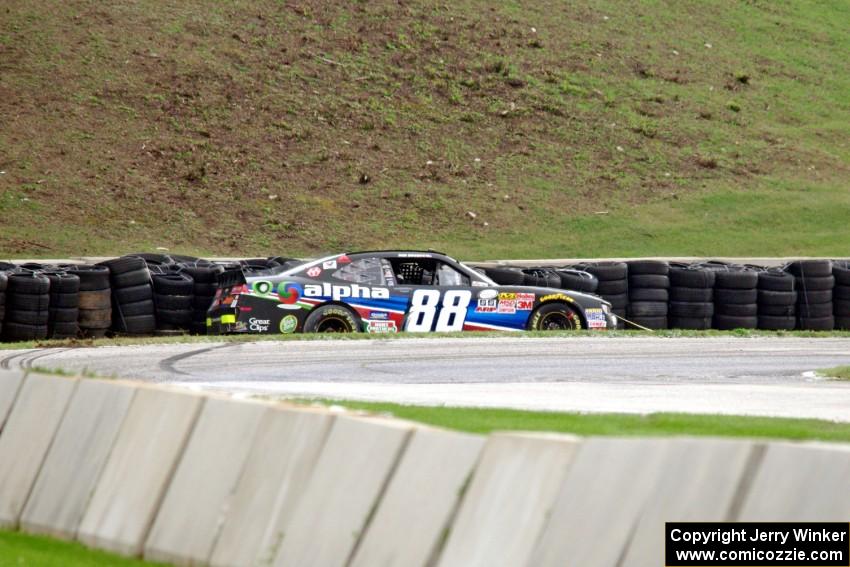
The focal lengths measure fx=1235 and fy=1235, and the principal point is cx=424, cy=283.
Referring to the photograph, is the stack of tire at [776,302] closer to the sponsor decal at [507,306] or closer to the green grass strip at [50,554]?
the sponsor decal at [507,306]

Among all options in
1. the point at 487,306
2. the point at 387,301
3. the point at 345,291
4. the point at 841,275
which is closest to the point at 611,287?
the point at 487,306

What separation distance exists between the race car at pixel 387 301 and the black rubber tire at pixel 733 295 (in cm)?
247

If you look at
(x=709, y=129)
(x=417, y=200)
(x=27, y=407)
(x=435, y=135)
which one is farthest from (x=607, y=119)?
(x=27, y=407)

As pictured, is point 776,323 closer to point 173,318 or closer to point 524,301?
point 524,301

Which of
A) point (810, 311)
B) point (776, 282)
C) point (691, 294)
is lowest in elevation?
point (691, 294)

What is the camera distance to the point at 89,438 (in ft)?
20.5

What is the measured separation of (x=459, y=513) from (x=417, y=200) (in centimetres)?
3050

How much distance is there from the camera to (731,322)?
18281mm

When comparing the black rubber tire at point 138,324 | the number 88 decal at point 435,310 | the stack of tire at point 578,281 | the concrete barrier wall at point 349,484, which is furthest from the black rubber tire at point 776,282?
the concrete barrier wall at point 349,484

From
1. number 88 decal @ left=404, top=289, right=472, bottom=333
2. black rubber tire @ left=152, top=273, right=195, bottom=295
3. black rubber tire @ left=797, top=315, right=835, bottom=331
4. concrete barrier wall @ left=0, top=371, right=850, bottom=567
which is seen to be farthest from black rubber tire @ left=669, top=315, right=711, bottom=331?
concrete barrier wall @ left=0, top=371, right=850, bottom=567

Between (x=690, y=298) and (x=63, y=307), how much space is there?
889cm

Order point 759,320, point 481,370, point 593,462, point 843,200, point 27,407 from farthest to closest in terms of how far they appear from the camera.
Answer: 1. point 843,200
2. point 759,320
3. point 481,370
4. point 27,407
5. point 593,462

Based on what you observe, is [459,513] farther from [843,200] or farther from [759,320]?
[843,200]

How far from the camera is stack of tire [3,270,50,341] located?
1538cm
